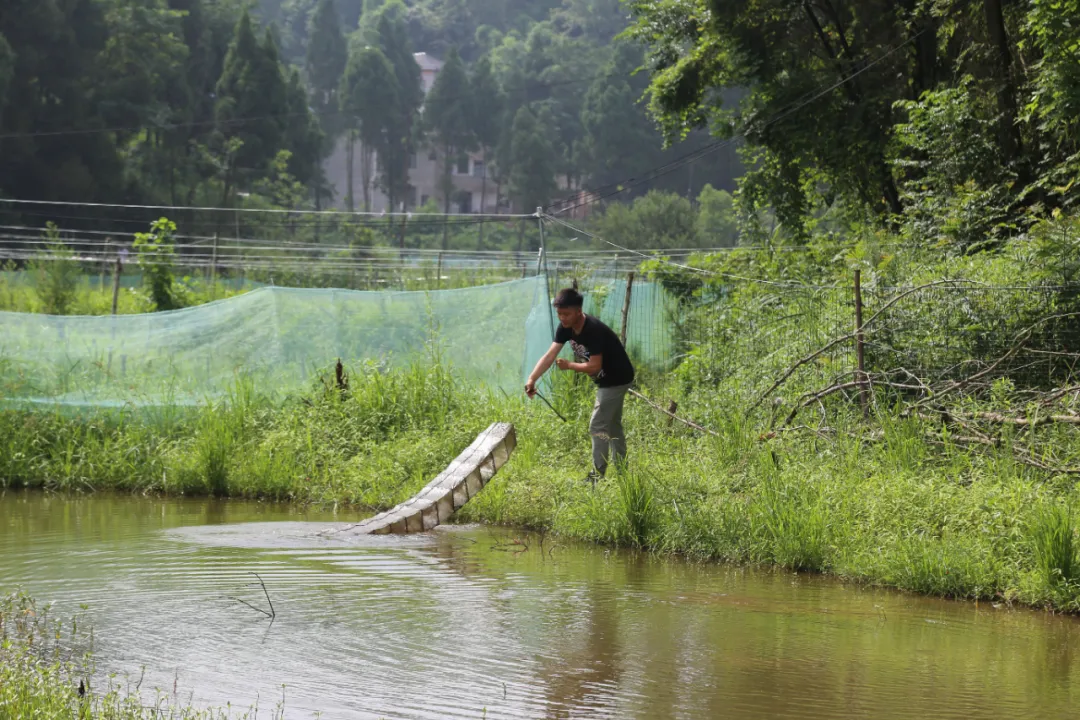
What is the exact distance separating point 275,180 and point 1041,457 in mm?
56401

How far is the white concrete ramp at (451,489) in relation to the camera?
9.92 metres

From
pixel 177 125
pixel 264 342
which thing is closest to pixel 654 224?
pixel 177 125

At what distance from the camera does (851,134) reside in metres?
19.1

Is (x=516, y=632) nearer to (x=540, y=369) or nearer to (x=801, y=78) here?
(x=540, y=369)

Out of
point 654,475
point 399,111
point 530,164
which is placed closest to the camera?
point 654,475

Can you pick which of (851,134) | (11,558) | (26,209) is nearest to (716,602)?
(11,558)

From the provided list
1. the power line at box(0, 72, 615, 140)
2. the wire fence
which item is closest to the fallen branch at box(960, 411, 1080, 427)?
the wire fence

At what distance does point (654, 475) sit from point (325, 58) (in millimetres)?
80801

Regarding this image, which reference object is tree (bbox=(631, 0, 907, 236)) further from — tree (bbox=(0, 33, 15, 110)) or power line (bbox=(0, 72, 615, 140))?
power line (bbox=(0, 72, 615, 140))

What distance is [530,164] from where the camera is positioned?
7700 centimetres

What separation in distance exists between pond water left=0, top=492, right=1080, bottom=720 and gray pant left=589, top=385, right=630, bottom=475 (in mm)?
933

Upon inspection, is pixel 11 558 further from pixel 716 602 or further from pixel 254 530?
pixel 716 602

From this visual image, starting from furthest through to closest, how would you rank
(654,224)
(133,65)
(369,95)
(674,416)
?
(369,95)
(654,224)
(133,65)
(674,416)

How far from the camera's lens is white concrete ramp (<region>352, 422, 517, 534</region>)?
9.92 m
